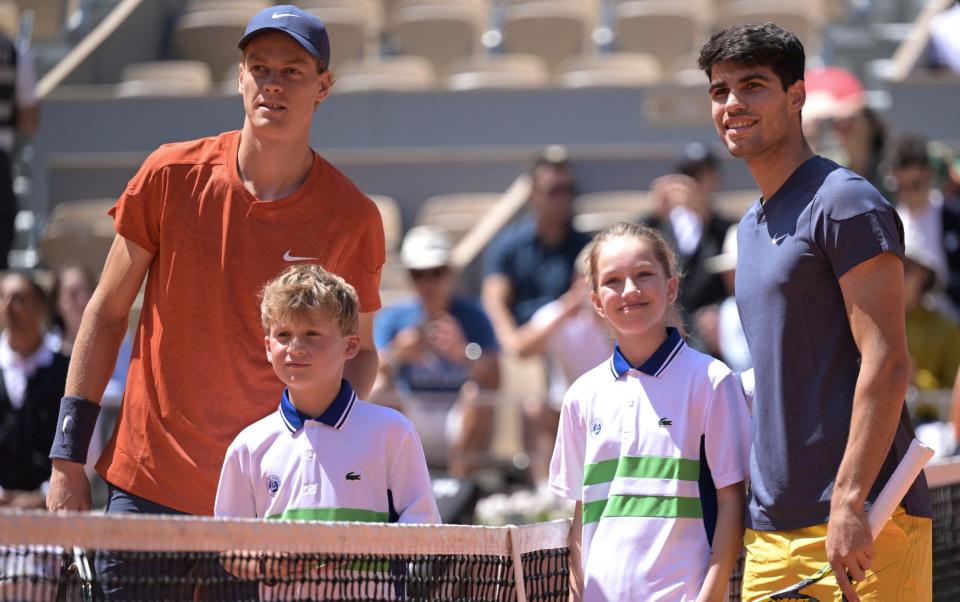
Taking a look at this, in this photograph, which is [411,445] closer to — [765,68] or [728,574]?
[728,574]

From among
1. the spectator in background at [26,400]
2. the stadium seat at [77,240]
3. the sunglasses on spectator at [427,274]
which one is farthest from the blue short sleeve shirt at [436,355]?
the stadium seat at [77,240]

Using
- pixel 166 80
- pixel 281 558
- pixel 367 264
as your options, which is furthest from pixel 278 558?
pixel 166 80

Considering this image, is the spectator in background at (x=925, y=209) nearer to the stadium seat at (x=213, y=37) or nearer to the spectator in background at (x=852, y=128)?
the spectator in background at (x=852, y=128)

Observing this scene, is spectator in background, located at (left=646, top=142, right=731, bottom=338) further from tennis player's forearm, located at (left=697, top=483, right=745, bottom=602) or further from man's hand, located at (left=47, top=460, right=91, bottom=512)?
man's hand, located at (left=47, top=460, right=91, bottom=512)

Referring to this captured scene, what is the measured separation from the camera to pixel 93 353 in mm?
3895

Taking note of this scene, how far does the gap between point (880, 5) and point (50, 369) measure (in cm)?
907

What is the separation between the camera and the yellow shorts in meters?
3.26

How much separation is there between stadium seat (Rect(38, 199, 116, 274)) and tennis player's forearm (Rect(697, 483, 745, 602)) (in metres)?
8.93

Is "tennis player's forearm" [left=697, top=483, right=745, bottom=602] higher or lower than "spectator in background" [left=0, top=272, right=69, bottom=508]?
lower

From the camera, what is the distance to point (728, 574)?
341 cm

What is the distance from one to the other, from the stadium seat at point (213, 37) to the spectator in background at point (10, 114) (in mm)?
3253

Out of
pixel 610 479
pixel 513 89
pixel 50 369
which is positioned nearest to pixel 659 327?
pixel 610 479

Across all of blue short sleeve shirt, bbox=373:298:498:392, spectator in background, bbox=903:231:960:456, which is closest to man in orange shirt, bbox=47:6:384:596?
blue short sleeve shirt, bbox=373:298:498:392

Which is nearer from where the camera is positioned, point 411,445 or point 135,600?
point 135,600
